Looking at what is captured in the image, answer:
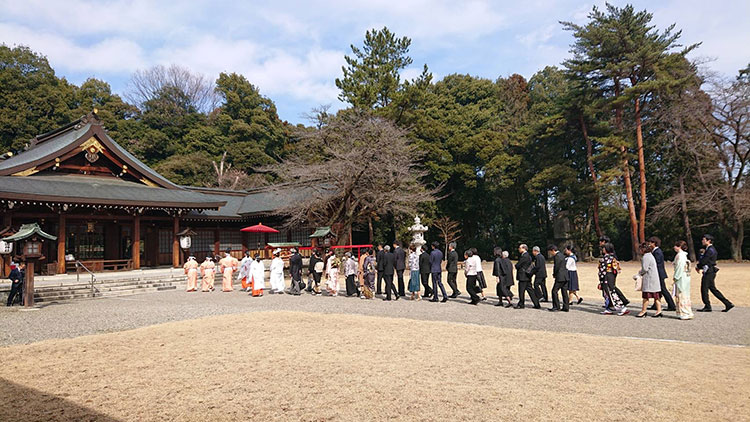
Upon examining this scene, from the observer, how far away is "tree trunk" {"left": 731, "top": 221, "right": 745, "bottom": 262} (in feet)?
75.9

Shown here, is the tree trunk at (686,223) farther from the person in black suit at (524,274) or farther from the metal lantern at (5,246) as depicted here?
the metal lantern at (5,246)

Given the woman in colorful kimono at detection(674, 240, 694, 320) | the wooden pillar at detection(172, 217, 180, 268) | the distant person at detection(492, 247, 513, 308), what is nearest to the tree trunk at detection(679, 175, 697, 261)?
the woman in colorful kimono at detection(674, 240, 694, 320)

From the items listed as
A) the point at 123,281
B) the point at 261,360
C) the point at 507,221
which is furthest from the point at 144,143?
the point at 261,360

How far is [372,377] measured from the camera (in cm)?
492

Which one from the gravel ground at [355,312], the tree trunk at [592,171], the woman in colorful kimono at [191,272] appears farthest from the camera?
the tree trunk at [592,171]

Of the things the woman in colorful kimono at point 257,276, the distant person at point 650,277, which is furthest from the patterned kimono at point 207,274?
the distant person at point 650,277

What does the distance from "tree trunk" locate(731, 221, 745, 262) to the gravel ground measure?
17738mm

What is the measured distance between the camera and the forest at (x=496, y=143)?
22.3 metres

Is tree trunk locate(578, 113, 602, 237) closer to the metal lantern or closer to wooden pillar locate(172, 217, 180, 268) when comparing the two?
wooden pillar locate(172, 217, 180, 268)

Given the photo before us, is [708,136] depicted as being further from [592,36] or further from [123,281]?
[123,281]

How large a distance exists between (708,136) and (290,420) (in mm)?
27304

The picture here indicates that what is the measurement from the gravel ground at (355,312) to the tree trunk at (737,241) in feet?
58.2

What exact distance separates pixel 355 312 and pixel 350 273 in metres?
2.78

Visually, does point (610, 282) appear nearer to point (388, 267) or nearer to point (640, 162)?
point (388, 267)
